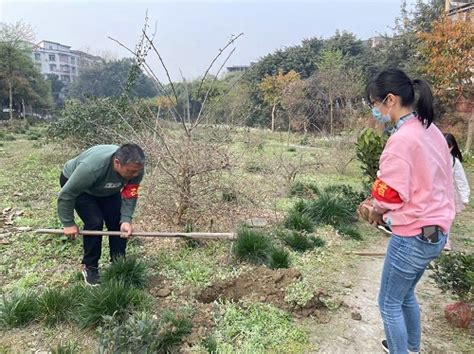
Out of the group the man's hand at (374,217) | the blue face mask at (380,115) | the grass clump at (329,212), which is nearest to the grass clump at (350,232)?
the grass clump at (329,212)

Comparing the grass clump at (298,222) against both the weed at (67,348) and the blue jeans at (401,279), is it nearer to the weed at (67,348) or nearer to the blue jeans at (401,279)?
the blue jeans at (401,279)

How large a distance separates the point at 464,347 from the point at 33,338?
3018 mm

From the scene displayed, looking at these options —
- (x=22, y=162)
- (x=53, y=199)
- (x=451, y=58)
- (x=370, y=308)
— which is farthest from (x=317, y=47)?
(x=370, y=308)

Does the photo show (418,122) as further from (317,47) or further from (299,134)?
(317,47)

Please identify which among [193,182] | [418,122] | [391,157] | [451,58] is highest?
[451,58]

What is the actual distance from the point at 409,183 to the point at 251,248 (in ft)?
8.06

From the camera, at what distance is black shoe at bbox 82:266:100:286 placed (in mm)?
3482

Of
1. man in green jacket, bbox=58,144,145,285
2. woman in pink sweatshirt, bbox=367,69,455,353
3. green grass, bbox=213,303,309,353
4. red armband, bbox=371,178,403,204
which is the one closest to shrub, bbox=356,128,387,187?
green grass, bbox=213,303,309,353

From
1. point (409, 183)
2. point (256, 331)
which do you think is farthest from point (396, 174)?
point (256, 331)

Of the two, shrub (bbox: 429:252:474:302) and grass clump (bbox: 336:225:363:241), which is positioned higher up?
A: shrub (bbox: 429:252:474:302)

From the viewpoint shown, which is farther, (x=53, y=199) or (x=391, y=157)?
(x=53, y=199)

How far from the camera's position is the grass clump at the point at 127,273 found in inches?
133

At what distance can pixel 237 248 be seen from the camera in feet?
13.7

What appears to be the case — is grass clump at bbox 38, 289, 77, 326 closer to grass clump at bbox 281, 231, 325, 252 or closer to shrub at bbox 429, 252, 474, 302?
grass clump at bbox 281, 231, 325, 252
